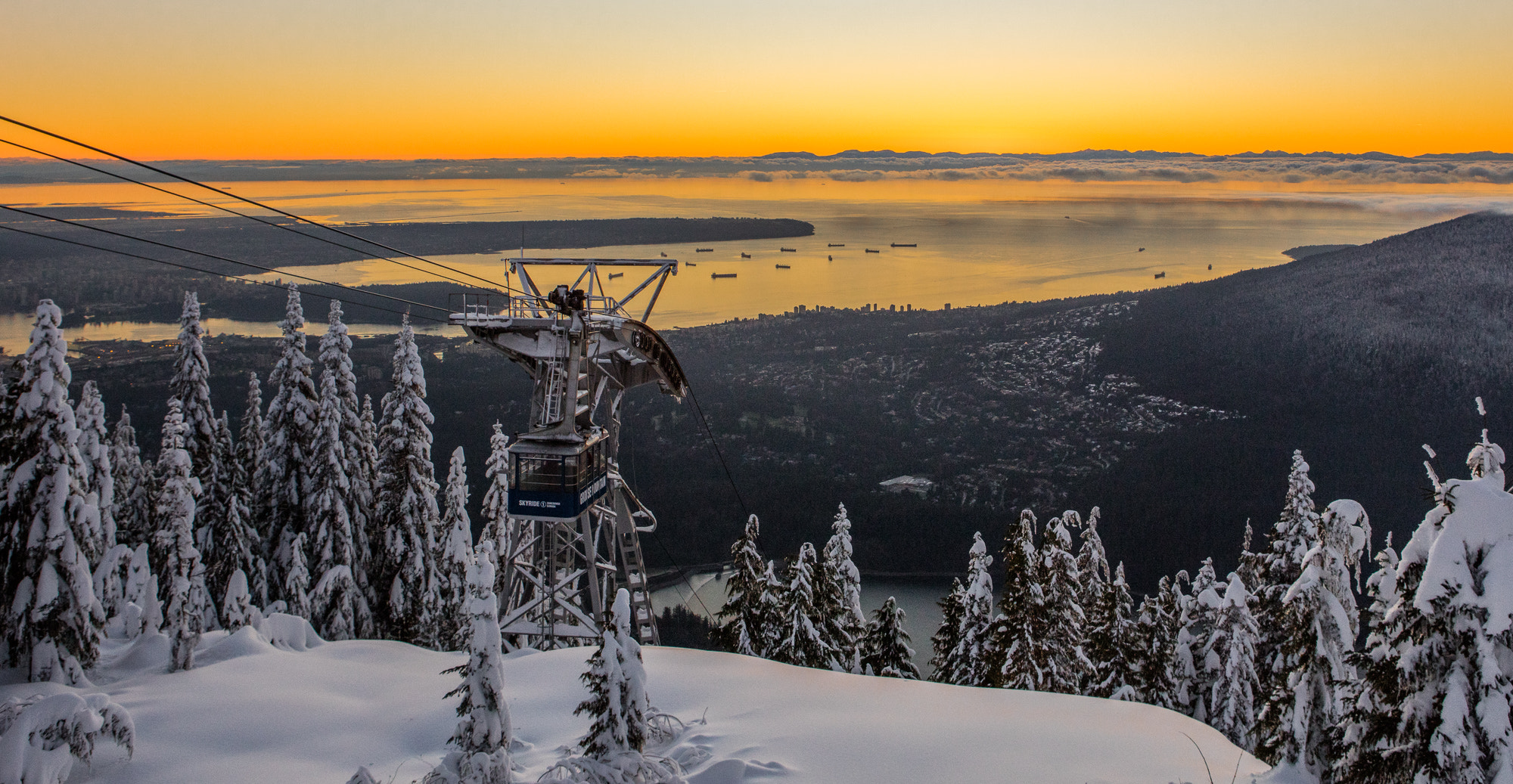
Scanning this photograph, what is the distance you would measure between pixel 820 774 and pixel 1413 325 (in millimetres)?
221488

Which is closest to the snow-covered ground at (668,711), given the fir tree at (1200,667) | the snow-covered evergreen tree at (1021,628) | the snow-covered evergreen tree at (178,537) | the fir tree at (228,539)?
the snow-covered evergreen tree at (178,537)

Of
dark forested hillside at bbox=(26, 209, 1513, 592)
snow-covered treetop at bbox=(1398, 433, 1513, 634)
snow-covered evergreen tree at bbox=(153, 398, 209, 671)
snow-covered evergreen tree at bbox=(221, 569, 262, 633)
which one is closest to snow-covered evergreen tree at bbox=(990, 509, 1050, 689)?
snow-covered treetop at bbox=(1398, 433, 1513, 634)

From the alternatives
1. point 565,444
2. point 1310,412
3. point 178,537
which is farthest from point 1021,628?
point 1310,412

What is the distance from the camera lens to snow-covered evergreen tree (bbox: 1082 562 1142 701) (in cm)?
2977

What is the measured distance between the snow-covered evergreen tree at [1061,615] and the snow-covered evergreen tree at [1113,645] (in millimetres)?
1221

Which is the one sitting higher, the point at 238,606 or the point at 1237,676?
the point at 238,606

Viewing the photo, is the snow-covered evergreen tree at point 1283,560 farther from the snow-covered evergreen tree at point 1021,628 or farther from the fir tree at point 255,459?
the fir tree at point 255,459

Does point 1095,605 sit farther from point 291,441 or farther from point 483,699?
point 291,441

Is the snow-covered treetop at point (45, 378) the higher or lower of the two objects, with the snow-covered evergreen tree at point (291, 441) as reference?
higher

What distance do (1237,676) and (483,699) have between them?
70.3 ft

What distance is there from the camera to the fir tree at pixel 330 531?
27.4 meters

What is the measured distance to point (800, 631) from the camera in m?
28.5

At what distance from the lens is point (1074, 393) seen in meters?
185

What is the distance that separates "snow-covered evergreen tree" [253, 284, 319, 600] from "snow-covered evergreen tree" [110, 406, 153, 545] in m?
4.70
